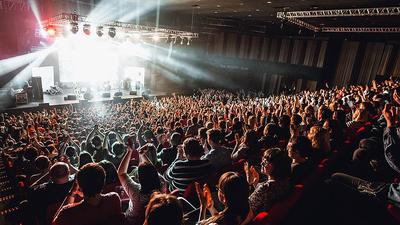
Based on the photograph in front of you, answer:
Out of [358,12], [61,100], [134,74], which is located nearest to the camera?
[358,12]

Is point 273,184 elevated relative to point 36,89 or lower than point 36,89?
elevated

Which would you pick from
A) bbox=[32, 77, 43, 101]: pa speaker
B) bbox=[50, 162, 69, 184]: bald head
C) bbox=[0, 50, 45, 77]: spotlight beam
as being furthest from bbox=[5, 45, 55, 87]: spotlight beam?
bbox=[50, 162, 69, 184]: bald head

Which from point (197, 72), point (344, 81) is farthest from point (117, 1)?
point (344, 81)

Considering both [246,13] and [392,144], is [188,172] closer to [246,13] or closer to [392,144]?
[392,144]

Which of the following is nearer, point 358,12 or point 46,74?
point 358,12

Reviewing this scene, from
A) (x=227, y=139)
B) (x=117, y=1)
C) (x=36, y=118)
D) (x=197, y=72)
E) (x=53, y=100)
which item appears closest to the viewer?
(x=227, y=139)

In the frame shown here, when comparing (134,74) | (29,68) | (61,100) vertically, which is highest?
(29,68)

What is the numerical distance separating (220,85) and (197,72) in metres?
2.36

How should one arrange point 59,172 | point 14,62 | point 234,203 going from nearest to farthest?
point 234,203 → point 59,172 → point 14,62

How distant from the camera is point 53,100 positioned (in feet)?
49.5

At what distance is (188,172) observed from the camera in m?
2.98

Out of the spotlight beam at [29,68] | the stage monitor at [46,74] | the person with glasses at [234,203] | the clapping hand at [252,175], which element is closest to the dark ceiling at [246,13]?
the spotlight beam at [29,68]

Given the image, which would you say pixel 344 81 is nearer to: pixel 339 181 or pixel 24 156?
pixel 339 181

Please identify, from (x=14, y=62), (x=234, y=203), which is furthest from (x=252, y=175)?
(x=14, y=62)
